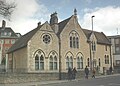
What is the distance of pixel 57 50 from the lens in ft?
155

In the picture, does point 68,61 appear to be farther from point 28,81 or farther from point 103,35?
point 103,35

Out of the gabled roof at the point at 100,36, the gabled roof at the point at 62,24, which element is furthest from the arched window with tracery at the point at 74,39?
the gabled roof at the point at 100,36

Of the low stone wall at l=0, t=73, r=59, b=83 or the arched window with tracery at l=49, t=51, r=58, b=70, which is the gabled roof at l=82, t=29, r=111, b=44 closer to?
the arched window with tracery at l=49, t=51, r=58, b=70

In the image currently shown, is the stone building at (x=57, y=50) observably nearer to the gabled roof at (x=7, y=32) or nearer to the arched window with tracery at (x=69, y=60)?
the arched window with tracery at (x=69, y=60)

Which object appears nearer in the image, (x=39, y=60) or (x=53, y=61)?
(x=39, y=60)

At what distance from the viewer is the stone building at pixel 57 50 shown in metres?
44.3

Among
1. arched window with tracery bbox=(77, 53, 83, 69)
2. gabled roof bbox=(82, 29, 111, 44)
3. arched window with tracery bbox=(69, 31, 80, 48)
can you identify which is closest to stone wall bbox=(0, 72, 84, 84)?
arched window with tracery bbox=(77, 53, 83, 69)

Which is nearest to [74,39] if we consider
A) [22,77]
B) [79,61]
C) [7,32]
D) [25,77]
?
[79,61]

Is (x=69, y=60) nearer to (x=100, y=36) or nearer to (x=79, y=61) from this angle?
(x=79, y=61)

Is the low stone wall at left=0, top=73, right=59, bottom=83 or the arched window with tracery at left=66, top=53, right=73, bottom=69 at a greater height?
the arched window with tracery at left=66, top=53, right=73, bottom=69

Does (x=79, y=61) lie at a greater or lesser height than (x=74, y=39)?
lesser

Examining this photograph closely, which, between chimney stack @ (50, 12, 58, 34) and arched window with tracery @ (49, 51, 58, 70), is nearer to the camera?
arched window with tracery @ (49, 51, 58, 70)

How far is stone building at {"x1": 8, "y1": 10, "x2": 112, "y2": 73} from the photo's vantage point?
44312 mm

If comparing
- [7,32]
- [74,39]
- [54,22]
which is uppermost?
[7,32]
